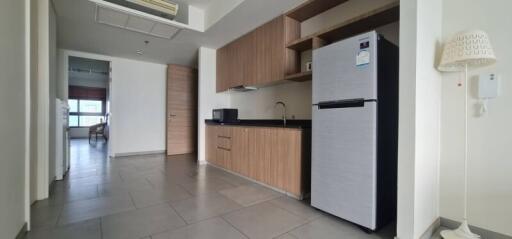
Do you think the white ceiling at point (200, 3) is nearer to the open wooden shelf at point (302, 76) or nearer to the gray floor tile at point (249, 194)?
the open wooden shelf at point (302, 76)

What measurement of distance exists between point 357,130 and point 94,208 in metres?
2.62

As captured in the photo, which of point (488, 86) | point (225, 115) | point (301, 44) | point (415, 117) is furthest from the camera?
point (225, 115)

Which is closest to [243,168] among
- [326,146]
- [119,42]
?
[326,146]

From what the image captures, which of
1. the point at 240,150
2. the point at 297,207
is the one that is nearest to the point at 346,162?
the point at 297,207

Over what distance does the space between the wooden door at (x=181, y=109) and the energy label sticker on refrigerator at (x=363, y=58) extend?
185 inches

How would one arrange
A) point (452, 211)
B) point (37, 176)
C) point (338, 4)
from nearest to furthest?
point (452, 211)
point (37, 176)
point (338, 4)

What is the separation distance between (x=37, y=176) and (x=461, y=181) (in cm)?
412

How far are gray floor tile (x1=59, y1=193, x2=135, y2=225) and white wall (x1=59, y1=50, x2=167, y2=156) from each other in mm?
3150

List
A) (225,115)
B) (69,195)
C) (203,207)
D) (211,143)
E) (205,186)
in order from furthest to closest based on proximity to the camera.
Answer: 1. (211,143)
2. (225,115)
3. (205,186)
4. (69,195)
5. (203,207)

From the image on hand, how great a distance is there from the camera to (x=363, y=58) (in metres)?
1.72

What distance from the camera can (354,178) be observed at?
69.4 inches

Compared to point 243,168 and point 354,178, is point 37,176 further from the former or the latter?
point 354,178
